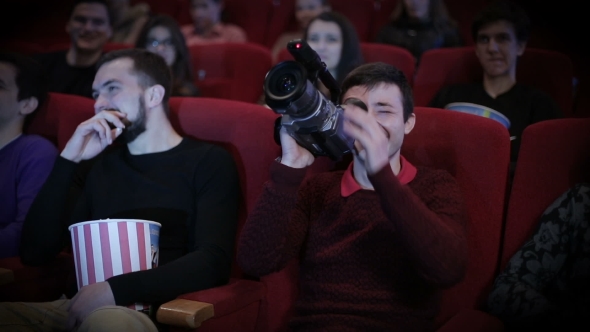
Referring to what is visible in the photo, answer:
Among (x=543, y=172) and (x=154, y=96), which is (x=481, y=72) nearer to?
(x=543, y=172)

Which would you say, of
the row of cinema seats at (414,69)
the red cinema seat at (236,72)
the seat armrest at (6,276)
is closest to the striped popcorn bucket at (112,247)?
the seat armrest at (6,276)

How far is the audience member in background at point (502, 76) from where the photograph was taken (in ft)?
6.80

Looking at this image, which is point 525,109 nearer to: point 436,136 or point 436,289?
point 436,136

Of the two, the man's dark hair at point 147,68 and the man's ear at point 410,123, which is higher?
the man's dark hair at point 147,68

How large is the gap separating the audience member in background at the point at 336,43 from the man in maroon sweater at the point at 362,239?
1.12 m

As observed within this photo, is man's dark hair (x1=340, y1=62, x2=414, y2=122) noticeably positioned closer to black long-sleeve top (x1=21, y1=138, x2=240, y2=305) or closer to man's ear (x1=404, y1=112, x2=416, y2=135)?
man's ear (x1=404, y1=112, x2=416, y2=135)

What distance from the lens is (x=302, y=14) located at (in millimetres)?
3324

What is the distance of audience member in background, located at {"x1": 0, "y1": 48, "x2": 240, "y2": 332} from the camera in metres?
1.33

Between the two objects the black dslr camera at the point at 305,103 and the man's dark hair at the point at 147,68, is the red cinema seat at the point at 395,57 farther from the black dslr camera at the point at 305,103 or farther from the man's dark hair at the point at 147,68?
the black dslr camera at the point at 305,103

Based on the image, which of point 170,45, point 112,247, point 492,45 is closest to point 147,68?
point 112,247

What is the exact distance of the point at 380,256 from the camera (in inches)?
51.3

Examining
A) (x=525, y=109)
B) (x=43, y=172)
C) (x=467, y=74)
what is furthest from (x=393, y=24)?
(x=43, y=172)

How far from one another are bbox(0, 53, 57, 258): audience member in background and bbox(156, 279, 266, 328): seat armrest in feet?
2.09

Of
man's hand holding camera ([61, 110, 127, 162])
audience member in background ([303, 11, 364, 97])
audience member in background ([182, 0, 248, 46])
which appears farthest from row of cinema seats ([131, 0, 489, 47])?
man's hand holding camera ([61, 110, 127, 162])
